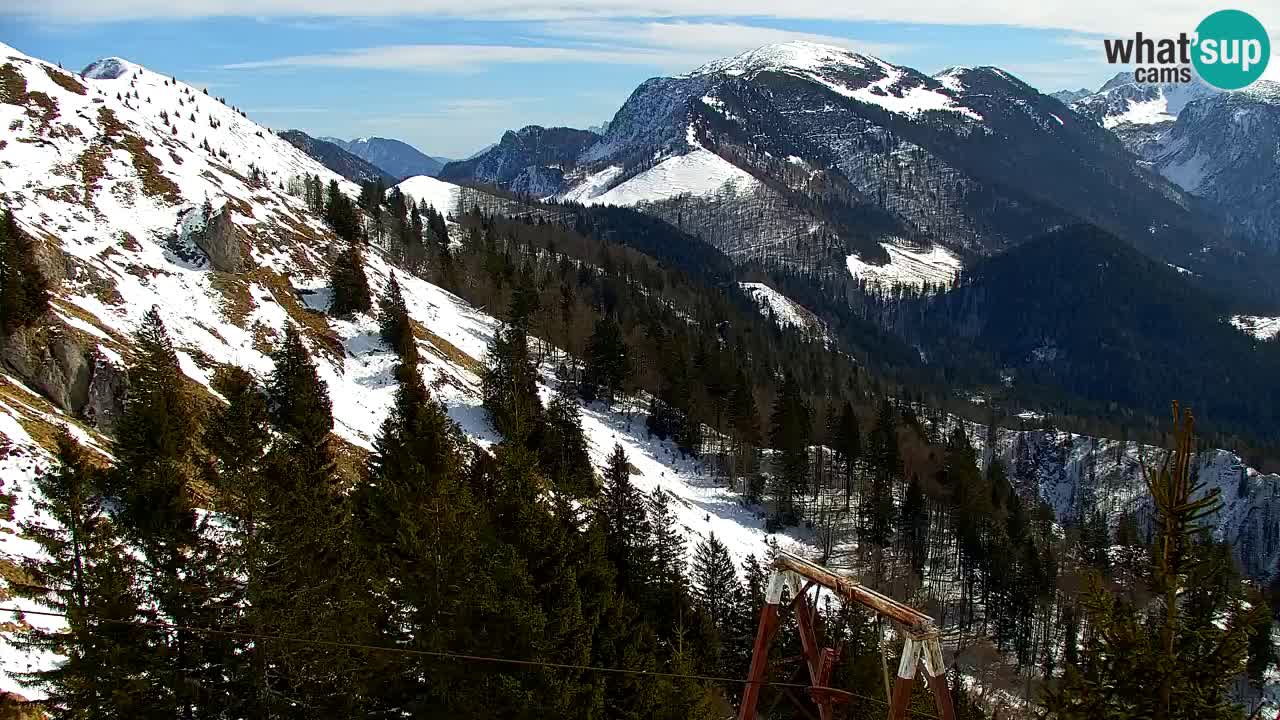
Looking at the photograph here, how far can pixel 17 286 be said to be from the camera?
4409 cm

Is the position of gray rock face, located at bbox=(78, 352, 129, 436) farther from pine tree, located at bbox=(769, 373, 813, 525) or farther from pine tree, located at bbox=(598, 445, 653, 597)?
pine tree, located at bbox=(769, 373, 813, 525)

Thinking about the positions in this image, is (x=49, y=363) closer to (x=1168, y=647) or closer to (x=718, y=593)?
(x=718, y=593)

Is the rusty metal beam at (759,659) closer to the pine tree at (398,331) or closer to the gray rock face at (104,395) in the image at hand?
the gray rock face at (104,395)

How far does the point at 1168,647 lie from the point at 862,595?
13.9 feet

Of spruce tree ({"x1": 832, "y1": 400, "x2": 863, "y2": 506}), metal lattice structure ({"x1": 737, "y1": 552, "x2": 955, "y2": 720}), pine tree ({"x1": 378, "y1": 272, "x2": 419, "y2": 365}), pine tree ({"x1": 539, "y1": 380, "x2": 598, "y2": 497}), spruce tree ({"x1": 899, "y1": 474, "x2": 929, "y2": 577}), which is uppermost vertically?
metal lattice structure ({"x1": 737, "y1": 552, "x2": 955, "y2": 720})

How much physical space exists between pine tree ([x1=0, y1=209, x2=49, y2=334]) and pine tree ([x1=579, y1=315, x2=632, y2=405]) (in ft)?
202

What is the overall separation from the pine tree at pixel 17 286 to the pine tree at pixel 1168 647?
168 ft

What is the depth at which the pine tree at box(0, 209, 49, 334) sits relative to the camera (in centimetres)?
4350

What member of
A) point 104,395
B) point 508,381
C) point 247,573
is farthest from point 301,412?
point 508,381

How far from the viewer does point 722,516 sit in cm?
8712

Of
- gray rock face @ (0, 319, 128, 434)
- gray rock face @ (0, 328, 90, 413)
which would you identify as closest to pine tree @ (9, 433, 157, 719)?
gray rock face @ (0, 319, 128, 434)

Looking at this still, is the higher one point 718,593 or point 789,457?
point 718,593

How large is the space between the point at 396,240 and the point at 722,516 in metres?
99.6

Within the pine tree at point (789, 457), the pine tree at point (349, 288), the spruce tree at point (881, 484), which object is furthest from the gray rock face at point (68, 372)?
the spruce tree at point (881, 484)
